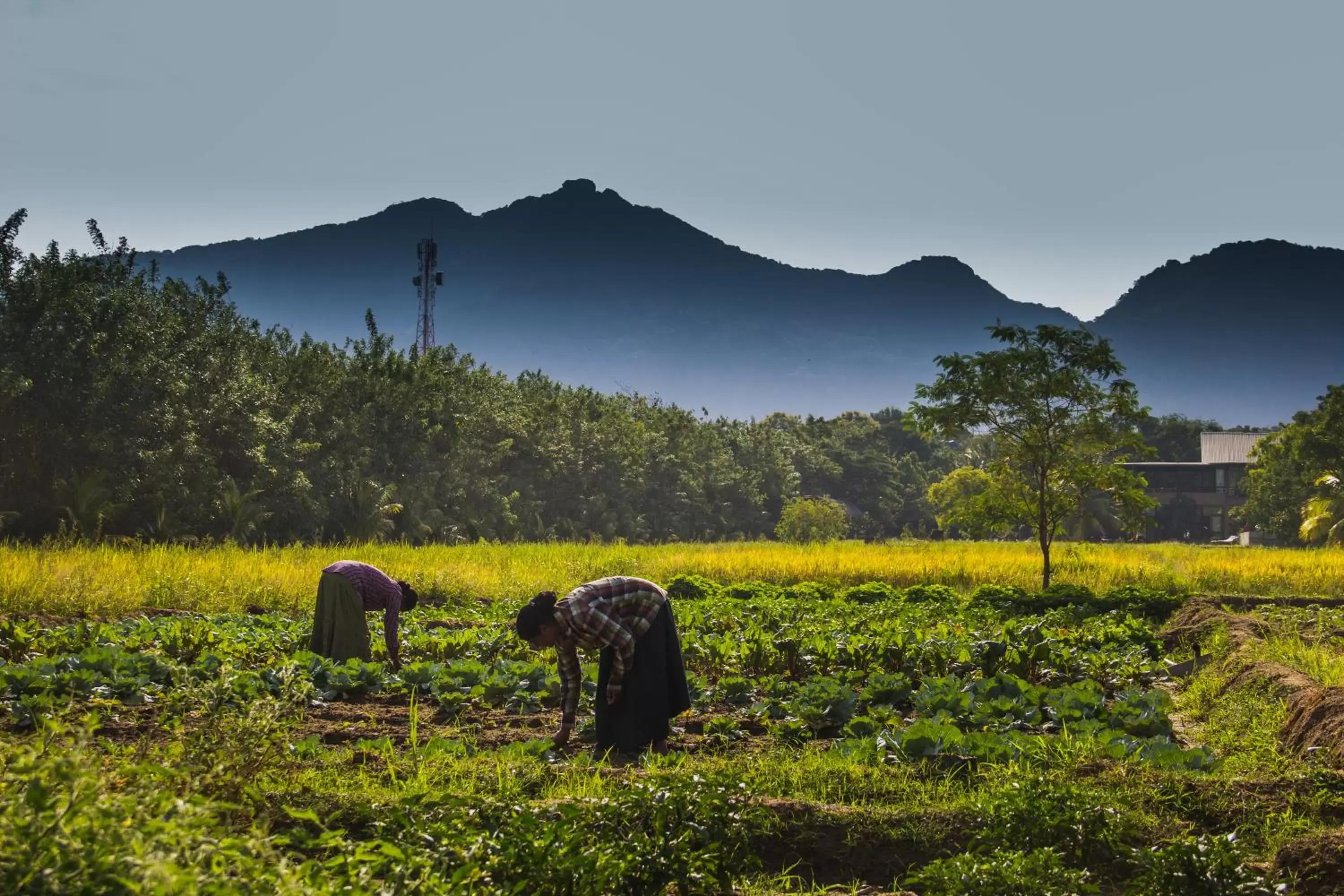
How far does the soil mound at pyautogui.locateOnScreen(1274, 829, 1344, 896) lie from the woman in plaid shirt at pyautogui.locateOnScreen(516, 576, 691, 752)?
11.7 ft

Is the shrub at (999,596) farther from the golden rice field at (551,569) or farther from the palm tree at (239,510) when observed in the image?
the palm tree at (239,510)

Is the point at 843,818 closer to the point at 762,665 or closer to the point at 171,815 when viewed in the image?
the point at 171,815

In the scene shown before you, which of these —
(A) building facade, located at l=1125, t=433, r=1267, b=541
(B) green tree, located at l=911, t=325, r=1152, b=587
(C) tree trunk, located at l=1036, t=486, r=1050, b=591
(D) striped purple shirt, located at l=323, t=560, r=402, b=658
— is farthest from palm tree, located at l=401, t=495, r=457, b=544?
(A) building facade, located at l=1125, t=433, r=1267, b=541

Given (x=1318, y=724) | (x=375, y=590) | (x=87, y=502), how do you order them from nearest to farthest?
(x=1318, y=724)
(x=375, y=590)
(x=87, y=502)

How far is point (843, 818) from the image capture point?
5715mm

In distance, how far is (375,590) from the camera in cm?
1034

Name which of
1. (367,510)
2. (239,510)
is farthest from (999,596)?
(367,510)

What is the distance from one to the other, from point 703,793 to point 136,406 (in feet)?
87.8

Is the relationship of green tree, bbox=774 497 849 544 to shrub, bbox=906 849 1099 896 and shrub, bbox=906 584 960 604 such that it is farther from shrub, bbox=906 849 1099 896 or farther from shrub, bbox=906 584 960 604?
shrub, bbox=906 849 1099 896

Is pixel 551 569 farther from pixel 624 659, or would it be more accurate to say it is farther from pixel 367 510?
pixel 624 659

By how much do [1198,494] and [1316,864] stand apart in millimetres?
76356

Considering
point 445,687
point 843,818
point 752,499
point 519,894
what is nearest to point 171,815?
point 519,894

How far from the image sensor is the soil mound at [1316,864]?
486 cm

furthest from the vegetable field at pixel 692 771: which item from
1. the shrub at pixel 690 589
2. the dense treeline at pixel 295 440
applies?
the dense treeline at pixel 295 440
